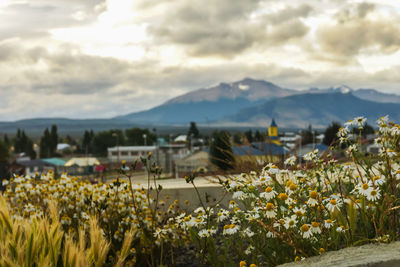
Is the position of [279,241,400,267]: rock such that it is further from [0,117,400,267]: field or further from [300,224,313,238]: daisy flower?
[300,224,313,238]: daisy flower

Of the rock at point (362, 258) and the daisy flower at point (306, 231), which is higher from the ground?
the daisy flower at point (306, 231)

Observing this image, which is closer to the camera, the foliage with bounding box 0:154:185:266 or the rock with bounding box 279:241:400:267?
the rock with bounding box 279:241:400:267

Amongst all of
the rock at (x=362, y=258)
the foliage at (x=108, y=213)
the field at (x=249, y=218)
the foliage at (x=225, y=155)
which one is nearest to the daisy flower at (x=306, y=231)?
the field at (x=249, y=218)

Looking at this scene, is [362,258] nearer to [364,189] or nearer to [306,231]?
[306,231]

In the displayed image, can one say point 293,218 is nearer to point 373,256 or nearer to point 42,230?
point 373,256

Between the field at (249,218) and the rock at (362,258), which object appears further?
the field at (249,218)

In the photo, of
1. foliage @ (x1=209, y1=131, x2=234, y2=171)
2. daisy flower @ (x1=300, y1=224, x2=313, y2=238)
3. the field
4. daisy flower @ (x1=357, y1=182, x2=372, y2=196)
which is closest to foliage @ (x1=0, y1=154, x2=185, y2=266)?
the field

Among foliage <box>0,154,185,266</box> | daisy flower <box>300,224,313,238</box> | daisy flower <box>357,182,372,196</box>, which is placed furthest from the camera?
foliage <box>0,154,185,266</box>

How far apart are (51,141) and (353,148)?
113m

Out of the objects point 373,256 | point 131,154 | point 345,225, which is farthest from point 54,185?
point 131,154

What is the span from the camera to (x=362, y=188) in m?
3.03

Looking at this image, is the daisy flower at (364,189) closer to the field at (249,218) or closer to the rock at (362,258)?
the field at (249,218)

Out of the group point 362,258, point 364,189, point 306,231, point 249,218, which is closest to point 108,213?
point 249,218

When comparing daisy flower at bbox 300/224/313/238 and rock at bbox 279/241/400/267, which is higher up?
daisy flower at bbox 300/224/313/238
